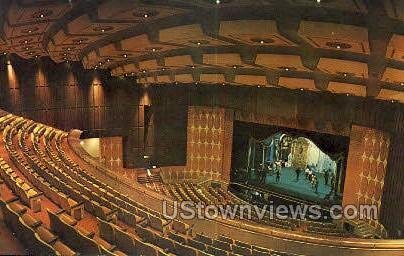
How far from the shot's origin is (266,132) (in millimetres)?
7285

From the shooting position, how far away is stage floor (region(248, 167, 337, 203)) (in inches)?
269

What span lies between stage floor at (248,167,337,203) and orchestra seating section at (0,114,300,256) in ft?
14.6

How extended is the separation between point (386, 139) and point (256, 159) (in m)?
2.81

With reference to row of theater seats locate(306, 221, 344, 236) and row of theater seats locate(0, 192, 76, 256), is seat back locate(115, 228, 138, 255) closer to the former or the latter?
row of theater seats locate(0, 192, 76, 256)

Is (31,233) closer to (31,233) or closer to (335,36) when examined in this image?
(31,233)

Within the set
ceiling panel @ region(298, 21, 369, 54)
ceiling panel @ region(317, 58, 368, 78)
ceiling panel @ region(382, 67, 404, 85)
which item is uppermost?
ceiling panel @ region(298, 21, 369, 54)

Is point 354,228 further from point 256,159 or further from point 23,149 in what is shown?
point 23,149

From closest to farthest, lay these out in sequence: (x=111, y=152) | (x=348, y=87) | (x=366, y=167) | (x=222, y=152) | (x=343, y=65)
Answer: (x=343, y=65) → (x=348, y=87) → (x=366, y=167) → (x=111, y=152) → (x=222, y=152)

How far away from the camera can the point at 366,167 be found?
573cm

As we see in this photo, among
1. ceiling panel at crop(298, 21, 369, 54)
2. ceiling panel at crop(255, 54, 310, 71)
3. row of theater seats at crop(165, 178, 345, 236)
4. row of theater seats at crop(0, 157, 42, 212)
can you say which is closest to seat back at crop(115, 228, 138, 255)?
row of theater seats at crop(0, 157, 42, 212)

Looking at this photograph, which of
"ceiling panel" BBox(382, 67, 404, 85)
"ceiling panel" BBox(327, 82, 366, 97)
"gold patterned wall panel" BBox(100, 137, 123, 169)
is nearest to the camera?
"ceiling panel" BBox(382, 67, 404, 85)

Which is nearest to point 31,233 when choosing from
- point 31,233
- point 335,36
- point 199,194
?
point 31,233

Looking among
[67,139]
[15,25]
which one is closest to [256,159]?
[67,139]

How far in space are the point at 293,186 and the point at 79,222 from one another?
569 cm
